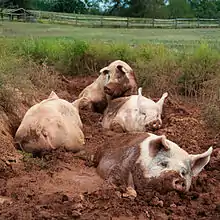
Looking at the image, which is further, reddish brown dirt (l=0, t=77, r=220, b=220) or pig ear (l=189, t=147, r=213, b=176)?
pig ear (l=189, t=147, r=213, b=176)

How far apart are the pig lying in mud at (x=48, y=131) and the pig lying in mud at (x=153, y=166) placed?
1.26 meters

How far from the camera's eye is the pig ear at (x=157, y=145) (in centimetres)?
661

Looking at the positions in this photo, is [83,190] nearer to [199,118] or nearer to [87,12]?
[199,118]

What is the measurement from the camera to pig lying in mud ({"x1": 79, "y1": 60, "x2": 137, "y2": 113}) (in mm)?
10578

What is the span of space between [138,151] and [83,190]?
744mm

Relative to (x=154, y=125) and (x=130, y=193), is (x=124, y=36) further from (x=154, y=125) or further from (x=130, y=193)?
(x=130, y=193)

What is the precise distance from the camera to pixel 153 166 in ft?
21.3

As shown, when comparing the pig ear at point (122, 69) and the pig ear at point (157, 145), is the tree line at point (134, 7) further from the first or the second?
the pig ear at point (157, 145)

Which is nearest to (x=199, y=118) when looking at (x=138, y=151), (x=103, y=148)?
(x=103, y=148)

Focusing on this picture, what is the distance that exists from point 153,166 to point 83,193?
79 centimetres

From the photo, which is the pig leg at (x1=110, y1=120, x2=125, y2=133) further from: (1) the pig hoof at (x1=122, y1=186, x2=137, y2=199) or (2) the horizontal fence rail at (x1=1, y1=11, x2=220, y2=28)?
(2) the horizontal fence rail at (x1=1, y1=11, x2=220, y2=28)

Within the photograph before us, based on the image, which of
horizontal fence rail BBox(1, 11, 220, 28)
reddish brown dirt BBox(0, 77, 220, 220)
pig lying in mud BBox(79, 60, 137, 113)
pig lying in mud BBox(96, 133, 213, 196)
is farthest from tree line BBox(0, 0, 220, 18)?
pig lying in mud BBox(96, 133, 213, 196)

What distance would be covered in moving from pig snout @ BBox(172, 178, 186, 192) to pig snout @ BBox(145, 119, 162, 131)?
3026 millimetres

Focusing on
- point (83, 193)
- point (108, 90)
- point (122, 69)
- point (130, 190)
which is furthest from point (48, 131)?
point (122, 69)
